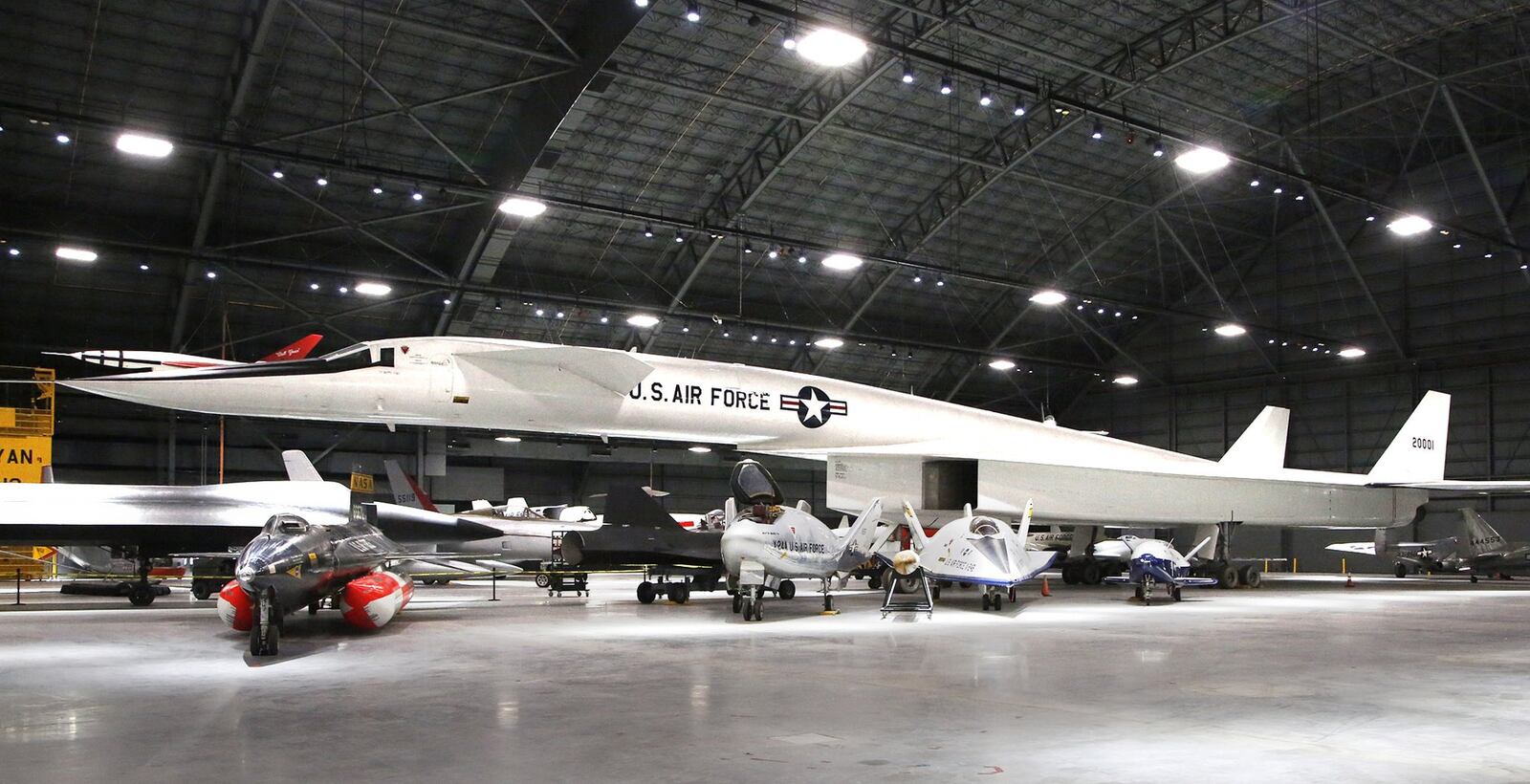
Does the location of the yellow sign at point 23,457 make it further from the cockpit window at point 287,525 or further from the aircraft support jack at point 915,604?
the aircraft support jack at point 915,604

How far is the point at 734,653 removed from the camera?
989 cm

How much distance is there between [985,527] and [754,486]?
3.54 metres

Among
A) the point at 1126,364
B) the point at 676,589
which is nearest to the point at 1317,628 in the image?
the point at 676,589

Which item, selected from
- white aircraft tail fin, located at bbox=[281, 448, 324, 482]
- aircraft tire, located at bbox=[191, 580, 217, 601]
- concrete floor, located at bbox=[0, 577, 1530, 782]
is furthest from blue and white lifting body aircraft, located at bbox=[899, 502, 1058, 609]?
white aircraft tail fin, located at bbox=[281, 448, 324, 482]

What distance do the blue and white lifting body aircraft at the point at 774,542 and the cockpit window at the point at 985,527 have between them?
1.72 meters

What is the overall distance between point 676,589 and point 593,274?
15.8m

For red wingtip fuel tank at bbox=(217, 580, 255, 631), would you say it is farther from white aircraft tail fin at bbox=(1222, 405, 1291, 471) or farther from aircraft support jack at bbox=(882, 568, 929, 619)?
white aircraft tail fin at bbox=(1222, 405, 1291, 471)

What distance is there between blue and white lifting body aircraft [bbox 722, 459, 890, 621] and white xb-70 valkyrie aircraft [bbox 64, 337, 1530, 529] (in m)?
0.84

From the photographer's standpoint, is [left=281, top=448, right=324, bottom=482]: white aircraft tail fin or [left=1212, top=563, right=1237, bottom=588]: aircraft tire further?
[left=1212, top=563, right=1237, bottom=588]: aircraft tire

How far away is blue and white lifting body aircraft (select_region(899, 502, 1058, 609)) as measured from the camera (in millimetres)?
14953

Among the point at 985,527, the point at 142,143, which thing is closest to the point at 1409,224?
the point at 985,527

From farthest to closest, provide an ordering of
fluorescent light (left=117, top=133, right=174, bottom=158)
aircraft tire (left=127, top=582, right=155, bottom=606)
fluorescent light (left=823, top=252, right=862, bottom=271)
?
fluorescent light (left=823, top=252, right=862, bottom=271) → fluorescent light (left=117, top=133, right=174, bottom=158) → aircraft tire (left=127, top=582, right=155, bottom=606)

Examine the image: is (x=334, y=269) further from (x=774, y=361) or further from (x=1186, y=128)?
(x=1186, y=128)

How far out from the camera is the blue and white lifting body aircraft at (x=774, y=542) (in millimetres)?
13805
